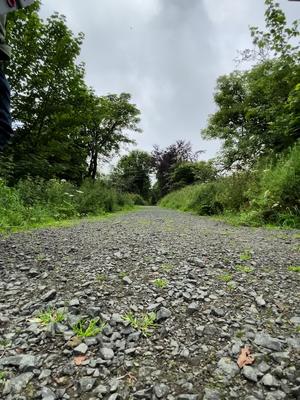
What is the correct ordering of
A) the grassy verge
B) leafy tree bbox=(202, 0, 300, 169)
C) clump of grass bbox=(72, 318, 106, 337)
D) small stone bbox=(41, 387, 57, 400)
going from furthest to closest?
leafy tree bbox=(202, 0, 300, 169) → the grassy verge → clump of grass bbox=(72, 318, 106, 337) → small stone bbox=(41, 387, 57, 400)

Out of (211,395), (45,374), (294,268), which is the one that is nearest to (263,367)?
(211,395)

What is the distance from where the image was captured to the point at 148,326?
1.71m

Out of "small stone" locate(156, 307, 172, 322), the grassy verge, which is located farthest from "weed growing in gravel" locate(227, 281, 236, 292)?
the grassy verge

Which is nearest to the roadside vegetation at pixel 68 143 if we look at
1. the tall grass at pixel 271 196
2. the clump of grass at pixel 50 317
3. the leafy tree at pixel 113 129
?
the tall grass at pixel 271 196

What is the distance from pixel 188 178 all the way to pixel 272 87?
739 inches

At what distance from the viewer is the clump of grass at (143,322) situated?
5.50ft

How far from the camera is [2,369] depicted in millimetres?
1330

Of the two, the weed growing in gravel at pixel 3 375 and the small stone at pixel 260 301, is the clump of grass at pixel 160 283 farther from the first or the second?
the weed growing in gravel at pixel 3 375

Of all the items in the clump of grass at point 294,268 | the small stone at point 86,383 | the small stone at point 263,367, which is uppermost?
the clump of grass at point 294,268

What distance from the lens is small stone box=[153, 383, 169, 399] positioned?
120 cm

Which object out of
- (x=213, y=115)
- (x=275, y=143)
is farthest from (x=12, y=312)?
(x=213, y=115)

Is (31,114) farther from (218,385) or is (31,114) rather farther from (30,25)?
(218,385)

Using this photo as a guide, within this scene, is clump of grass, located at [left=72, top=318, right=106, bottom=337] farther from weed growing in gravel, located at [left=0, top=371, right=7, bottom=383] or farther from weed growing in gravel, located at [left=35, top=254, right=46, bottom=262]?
weed growing in gravel, located at [left=35, top=254, right=46, bottom=262]

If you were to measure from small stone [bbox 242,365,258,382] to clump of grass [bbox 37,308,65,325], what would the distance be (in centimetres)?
107
